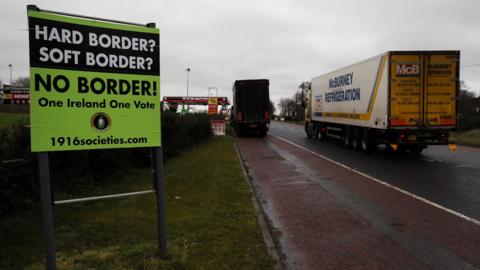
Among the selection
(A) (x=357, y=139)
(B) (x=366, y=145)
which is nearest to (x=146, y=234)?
(B) (x=366, y=145)

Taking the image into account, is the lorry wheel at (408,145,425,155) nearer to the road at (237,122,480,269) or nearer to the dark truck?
the road at (237,122,480,269)

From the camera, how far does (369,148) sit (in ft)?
53.8

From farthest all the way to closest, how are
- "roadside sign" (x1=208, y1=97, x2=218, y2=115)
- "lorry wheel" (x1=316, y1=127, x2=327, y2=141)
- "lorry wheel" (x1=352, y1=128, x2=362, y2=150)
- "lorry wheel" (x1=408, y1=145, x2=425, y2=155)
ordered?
"roadside sign" (x1=208, y1=97, x2=218, y2=115) < "lorry wheel" (x1=316, y1=127, x2=327, y2=141) < "lorry wheel" (x1=352, y1=128, x2=362, y2=150) < "lorry wheel" (x1=408, y1=145, x2=425, y2=155)

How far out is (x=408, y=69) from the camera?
46.3 feet

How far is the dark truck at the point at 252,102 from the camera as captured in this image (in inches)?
1102

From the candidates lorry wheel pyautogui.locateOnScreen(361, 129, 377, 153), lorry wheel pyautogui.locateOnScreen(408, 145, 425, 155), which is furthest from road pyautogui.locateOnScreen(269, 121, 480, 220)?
lorry wheel pyautogui.locateOnScreen(408, 145, 425, 155)

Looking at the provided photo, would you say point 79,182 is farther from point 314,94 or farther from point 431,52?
point 314,94

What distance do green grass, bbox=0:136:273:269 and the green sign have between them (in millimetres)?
1337

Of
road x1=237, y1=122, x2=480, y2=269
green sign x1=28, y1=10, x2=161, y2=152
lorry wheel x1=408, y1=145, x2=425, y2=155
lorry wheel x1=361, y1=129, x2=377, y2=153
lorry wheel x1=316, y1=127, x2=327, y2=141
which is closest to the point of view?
green sign x1=28, y1=10, x2=161, y2=152

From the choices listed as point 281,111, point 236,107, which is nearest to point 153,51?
point 236,107

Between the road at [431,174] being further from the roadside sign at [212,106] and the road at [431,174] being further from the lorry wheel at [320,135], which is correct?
the roadside sign at [212,106]

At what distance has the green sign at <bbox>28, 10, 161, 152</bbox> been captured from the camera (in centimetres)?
364

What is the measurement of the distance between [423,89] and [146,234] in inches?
479

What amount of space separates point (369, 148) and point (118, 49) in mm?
14022
